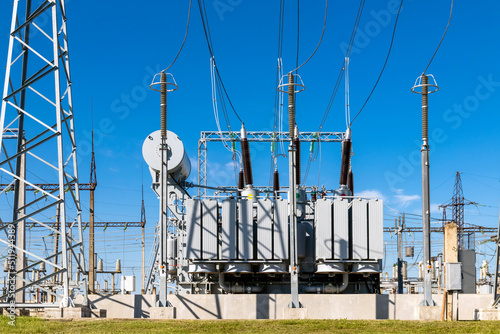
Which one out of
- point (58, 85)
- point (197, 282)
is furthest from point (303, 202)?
point (58, 85)

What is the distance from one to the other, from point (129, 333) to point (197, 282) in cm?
1221

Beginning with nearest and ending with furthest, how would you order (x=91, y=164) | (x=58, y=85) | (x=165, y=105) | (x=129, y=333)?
(x=129, y=333) → (x=58, y=85) → (x=165, y=105) → (x=91, y=164)

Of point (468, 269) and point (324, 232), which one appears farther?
point (468, 269)

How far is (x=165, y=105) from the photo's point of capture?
2267cm

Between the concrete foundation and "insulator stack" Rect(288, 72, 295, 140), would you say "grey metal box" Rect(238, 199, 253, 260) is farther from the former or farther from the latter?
"insulator stack" Rect(288, 72, 295, 140)

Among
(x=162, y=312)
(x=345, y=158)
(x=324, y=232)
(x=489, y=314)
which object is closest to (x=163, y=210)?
(x=162, y=312)

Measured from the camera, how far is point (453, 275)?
18.7m

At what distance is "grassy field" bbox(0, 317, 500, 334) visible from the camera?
1492 centimetres

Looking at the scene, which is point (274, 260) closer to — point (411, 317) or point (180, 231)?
point (411, 317)

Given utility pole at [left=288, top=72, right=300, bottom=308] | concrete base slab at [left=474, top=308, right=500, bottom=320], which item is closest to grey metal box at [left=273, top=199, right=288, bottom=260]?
utility pole at [left=288, top=72, right=300, bottom=308]

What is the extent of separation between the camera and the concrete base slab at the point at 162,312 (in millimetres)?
20406

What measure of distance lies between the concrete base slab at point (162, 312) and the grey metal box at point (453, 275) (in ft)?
27.3

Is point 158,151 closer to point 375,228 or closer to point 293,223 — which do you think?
point 293,223

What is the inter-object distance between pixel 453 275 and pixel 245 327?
21.7 ft
